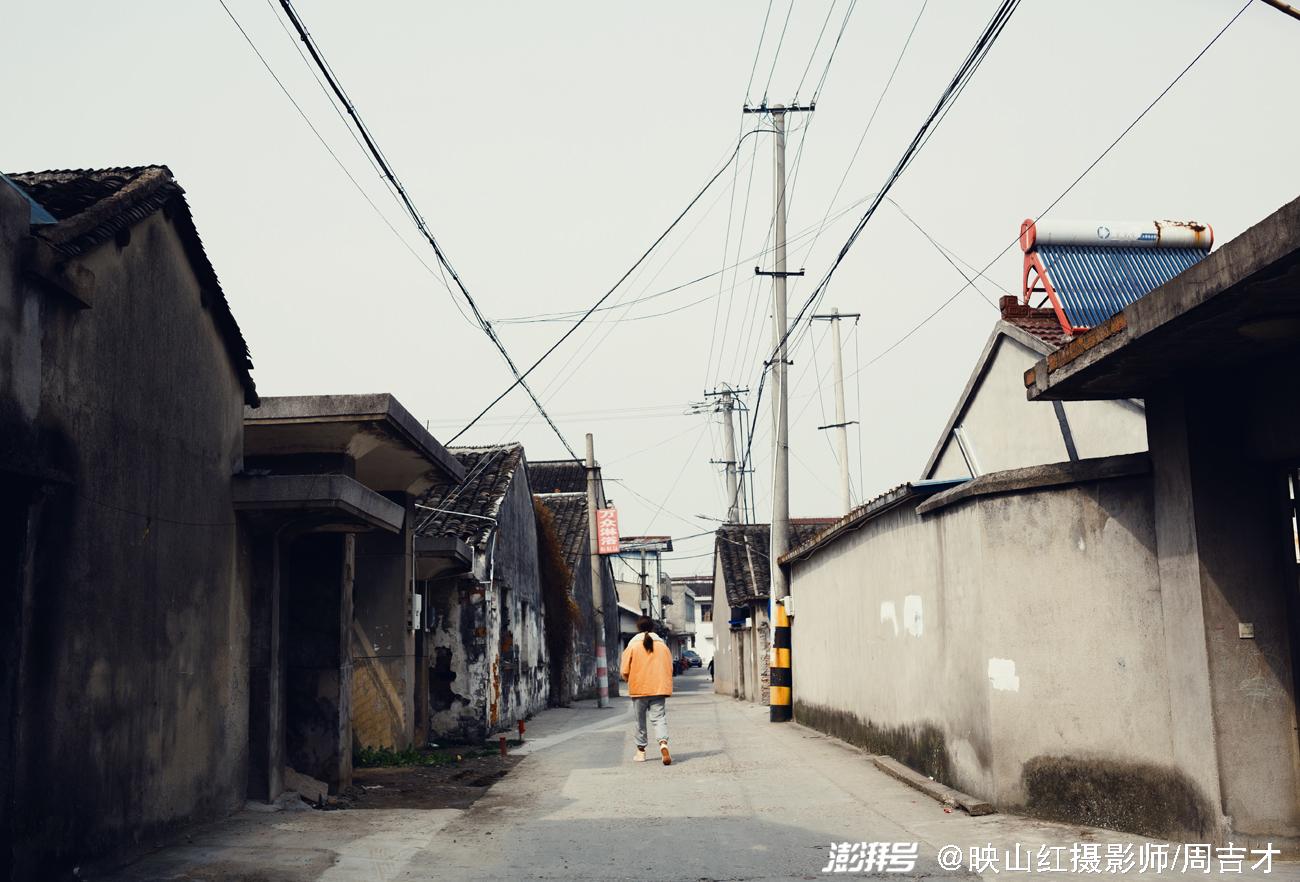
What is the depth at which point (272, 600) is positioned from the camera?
36.1 ft

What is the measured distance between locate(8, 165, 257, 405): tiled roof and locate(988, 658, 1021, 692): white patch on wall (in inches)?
275

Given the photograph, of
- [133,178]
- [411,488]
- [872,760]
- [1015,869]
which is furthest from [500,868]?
[411,488]

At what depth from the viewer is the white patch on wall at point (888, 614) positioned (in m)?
13.2

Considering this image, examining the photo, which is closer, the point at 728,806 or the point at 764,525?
the point at 728,806

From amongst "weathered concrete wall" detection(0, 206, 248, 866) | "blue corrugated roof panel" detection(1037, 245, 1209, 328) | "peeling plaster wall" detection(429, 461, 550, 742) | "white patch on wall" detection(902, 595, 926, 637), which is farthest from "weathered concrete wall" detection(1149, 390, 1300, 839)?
"peeling plaster wall" detection(429, 461, 550, 742)

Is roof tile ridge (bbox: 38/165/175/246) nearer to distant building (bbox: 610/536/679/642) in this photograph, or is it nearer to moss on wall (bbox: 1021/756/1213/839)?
moss on wall (bbox: 1021/756/1213/839)

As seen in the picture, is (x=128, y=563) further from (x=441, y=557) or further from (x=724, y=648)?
(x=724, y=648)

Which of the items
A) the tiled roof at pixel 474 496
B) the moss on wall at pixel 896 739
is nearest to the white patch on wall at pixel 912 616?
the moss on wall at pixel 896 739

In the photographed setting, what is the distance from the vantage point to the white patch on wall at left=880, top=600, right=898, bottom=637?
518 inches

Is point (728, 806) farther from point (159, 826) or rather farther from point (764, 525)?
point (764, 525)

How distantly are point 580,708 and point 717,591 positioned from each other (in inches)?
620

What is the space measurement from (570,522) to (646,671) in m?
22.6

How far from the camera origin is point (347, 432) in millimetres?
12117

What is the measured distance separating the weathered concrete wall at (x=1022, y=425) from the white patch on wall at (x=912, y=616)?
2.18 metres
